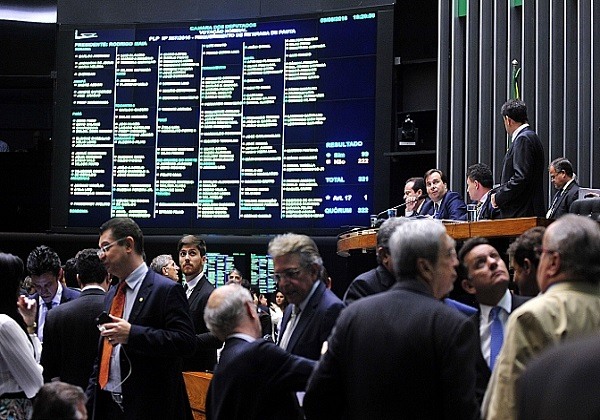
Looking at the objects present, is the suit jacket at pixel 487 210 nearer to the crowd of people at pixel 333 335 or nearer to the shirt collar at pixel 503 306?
the crowd of people at pixel 333 335

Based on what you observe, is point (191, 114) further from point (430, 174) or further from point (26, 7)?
point (430, 174)

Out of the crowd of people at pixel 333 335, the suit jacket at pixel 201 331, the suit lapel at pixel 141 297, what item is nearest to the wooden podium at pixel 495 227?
the crowd of people at pixel 333 335

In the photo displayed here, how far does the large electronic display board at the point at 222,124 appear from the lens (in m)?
10.2

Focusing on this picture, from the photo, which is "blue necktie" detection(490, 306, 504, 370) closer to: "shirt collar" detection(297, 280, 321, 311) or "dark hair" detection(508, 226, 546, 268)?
"dark hair" detection(508, 226, 546, 268)

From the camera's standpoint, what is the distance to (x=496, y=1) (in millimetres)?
10109

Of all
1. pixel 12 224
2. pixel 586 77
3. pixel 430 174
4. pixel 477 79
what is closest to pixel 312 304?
pixel 430 174

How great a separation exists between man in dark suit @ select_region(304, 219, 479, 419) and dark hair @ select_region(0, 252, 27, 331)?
153cm

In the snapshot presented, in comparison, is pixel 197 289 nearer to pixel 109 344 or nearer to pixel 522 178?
pixel 109 344

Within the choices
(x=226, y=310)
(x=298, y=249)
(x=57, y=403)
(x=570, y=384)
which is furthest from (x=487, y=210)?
(x=570, y=384)

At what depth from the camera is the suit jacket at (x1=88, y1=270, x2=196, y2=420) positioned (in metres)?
3.94

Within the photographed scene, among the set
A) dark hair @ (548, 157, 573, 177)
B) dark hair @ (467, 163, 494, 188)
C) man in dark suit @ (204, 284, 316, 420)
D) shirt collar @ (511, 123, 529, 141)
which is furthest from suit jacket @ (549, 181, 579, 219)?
man in dark suit @ (204, 284, 316, 420)

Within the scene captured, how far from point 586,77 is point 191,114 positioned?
4.41 m

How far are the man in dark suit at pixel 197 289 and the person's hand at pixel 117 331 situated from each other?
142 cm

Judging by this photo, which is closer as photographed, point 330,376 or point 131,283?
point 330,376
